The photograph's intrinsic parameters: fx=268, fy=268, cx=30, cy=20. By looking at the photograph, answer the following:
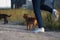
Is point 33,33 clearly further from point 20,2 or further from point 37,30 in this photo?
point 20,2

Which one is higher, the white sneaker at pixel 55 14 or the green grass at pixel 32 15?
the white sneaker at pixel 55 14

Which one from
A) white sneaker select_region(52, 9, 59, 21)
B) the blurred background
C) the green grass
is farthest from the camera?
the blurred background

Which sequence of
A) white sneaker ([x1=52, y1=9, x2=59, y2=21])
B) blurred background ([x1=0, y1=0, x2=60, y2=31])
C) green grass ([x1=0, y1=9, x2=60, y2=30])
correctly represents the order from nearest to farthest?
white sneaker ([x1=52, y1=9, x2=59, y2=21]), green grass ([x1=0, y1=9, x2=60, y2=30]), blurred background ([x1=0, y1=0, x2=60, y2=31])

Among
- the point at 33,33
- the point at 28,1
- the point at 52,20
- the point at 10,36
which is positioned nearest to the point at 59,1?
the point at 28,1

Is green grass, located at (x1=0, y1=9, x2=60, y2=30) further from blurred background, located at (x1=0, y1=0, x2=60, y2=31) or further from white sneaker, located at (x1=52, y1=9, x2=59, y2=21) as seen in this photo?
white sneaker, located at (x1=52, y1=9, x2=59, y2=21)

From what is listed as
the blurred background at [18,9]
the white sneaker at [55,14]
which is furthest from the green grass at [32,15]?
the white sneaker at [55,14]

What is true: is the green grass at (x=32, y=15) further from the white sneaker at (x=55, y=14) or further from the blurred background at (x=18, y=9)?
the white sneaker at (x=55, y=14)

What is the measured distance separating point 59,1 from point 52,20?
2.19m

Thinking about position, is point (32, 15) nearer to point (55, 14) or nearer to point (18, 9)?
point (18, 9)

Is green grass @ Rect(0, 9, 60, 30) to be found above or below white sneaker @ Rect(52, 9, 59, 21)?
below

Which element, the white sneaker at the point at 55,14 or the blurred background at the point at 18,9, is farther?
the blurred background at the point at 18,9

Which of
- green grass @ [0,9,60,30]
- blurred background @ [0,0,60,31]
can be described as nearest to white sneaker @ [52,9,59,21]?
green grass @ [0,9,60,30]

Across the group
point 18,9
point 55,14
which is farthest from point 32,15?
point 55,14

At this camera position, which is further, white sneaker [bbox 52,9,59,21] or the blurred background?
the blurred background
